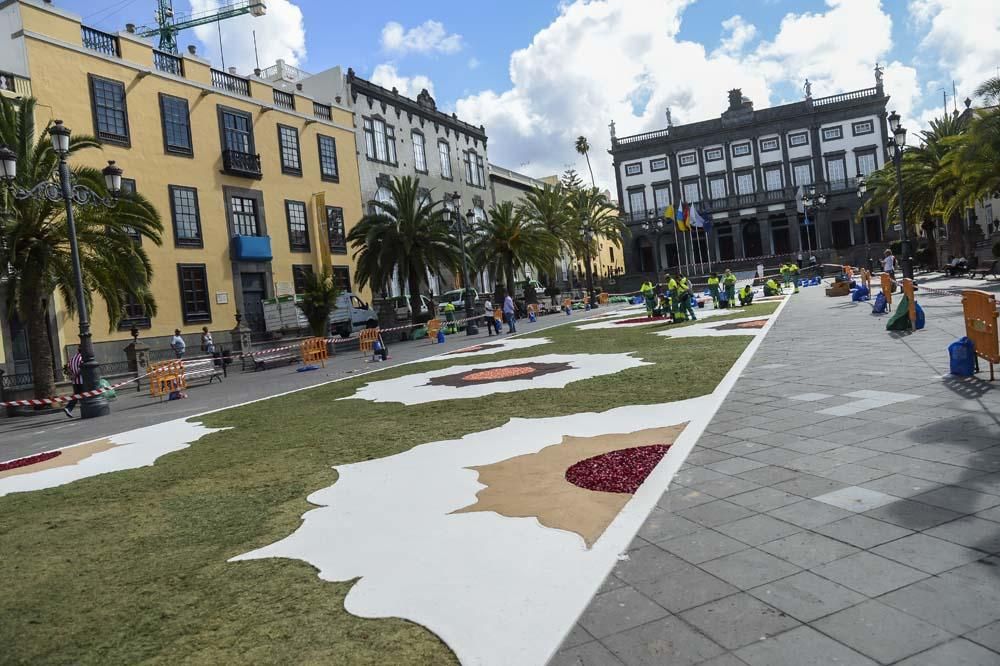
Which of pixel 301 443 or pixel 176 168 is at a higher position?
pixel 176 168

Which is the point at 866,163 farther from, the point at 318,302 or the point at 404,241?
the point at 318,302

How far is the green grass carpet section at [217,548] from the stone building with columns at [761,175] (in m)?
59.4

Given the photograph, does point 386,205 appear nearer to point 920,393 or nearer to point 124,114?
point 124,114

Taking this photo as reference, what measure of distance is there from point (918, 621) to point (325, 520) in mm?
3794

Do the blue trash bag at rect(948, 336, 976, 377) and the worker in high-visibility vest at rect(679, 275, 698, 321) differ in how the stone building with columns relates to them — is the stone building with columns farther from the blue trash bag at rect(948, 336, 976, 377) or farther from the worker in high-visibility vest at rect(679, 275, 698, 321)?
the blue trash bag at rect(948, 336, 976, 377)

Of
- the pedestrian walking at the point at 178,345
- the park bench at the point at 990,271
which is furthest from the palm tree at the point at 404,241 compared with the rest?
the park bench at the point at 990,271

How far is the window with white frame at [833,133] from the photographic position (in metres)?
66.5

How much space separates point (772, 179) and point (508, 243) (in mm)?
37517

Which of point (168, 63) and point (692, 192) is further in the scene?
point (692, 192)

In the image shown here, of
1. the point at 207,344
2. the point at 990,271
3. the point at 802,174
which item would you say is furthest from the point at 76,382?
the point at 802,174

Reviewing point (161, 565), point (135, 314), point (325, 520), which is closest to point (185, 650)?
point (161, 565)

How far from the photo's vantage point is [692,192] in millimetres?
71125

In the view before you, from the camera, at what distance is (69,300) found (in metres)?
19.4

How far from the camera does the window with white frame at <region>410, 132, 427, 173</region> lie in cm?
4841
